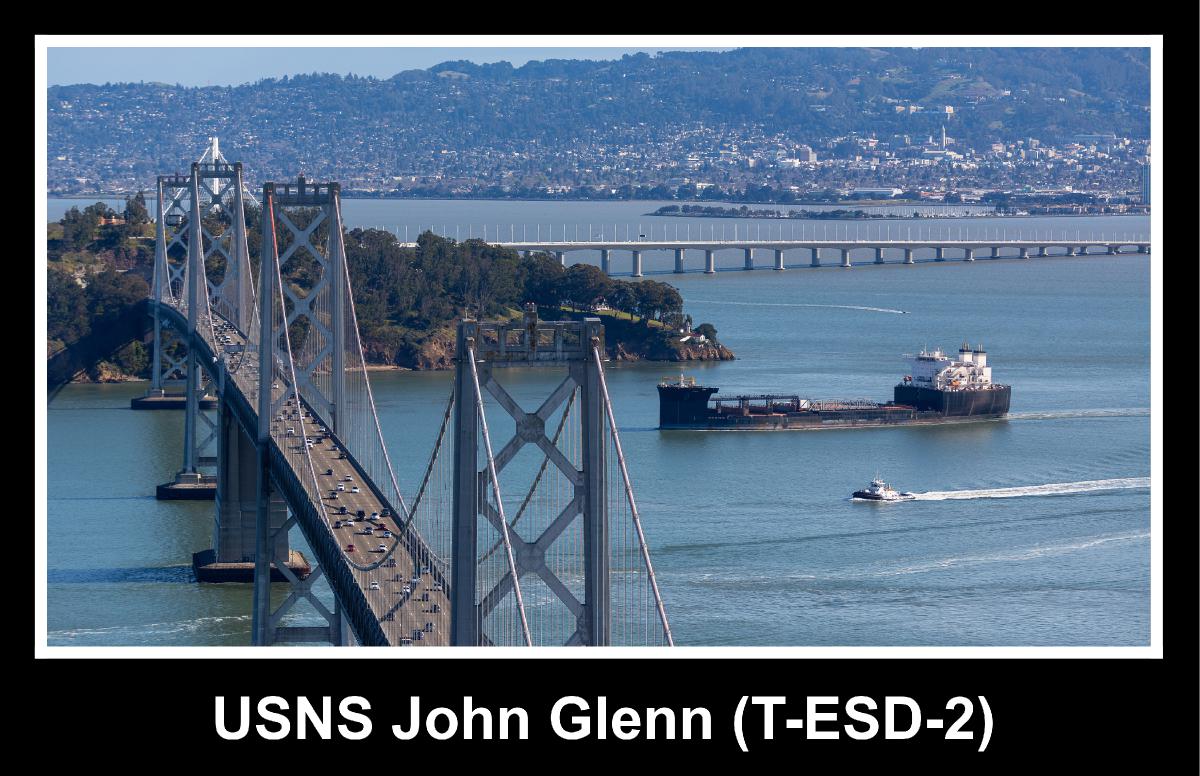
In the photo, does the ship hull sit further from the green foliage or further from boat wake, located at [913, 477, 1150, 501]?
the green foliage

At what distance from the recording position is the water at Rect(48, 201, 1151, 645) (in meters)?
16.7

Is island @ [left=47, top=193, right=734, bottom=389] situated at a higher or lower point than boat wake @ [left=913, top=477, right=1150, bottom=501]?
higher

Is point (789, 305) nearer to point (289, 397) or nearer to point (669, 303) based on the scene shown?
point (669, 303)

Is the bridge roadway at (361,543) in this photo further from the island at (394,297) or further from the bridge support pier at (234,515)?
the island at (394,297)

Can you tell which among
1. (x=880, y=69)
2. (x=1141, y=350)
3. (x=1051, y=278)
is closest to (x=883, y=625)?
(x=1141, y=350)

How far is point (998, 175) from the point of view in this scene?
411 feet

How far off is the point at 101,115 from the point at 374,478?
105m

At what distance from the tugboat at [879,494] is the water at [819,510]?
0.18 meters

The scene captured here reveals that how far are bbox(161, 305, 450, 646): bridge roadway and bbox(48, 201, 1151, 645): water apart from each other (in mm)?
1420

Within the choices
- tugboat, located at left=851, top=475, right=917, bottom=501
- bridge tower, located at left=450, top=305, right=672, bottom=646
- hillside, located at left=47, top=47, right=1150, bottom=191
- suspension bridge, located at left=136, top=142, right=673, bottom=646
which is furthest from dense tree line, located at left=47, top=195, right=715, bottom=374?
hillside, located at left=47, top=47, right=1150, bottom=191

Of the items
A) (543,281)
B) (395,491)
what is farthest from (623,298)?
(395,491)

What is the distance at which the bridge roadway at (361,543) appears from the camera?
1088 centimetres

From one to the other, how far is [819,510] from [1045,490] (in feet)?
9.03

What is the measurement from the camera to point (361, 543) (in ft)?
43.0
